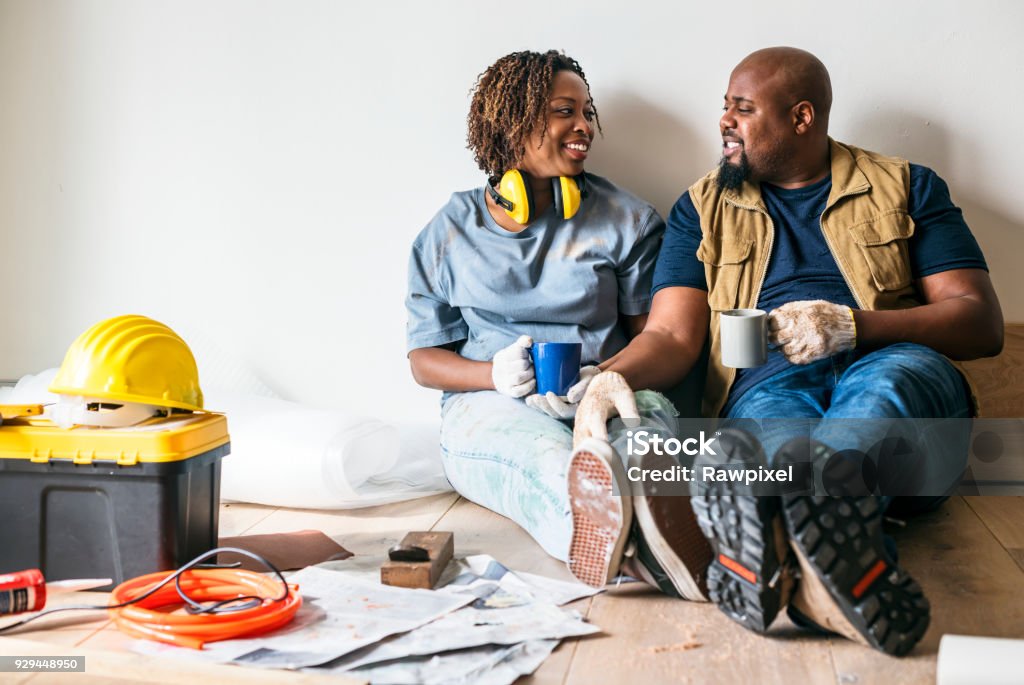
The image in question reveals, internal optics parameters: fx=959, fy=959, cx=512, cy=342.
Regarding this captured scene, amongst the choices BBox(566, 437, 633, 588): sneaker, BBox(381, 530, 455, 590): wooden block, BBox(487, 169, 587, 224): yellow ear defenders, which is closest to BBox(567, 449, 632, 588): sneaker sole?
BBox(566, 437, 633, 588): sneaker

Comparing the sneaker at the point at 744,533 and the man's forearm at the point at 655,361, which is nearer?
the sneaker at the point at 744,533

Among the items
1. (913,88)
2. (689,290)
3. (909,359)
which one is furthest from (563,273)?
(913,88)

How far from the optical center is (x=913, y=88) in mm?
2395

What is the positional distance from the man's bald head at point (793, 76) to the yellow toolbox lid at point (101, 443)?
1.43 meters

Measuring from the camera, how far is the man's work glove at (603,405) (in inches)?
69.2

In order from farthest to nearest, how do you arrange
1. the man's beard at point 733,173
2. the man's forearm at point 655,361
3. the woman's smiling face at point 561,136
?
the woman's smiling face at point 561,136 → the man's beard at point 733,173 → the man's forearm at point 655,361

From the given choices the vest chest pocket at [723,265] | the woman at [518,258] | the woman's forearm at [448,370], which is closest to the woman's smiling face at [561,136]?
the woman at [518,258]

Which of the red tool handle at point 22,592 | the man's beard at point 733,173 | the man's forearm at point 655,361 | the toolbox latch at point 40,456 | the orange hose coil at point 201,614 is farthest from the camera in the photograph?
the man's beard at point 733,173

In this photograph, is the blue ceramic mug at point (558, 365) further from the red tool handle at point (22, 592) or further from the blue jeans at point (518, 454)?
the red tool handle at point (22, 592)

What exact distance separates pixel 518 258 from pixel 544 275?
3.0 inches

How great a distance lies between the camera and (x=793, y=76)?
215cm

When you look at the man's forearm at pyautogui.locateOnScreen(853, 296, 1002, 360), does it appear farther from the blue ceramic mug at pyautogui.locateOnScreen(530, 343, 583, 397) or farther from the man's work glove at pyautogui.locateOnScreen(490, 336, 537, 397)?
the man's work glove at pyautogui.locateOnScreen(490, 336, 537, 397)

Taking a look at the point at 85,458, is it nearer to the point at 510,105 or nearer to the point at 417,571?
the point at 417,571

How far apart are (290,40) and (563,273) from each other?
1.09 metres
